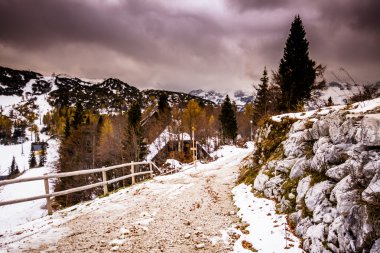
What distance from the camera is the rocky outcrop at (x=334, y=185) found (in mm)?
4266

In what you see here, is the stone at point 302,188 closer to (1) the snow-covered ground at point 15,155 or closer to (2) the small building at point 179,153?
(2) the small building at point 179,153

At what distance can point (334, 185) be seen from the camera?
18.5 feet

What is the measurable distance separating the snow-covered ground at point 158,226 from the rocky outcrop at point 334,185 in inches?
24.8

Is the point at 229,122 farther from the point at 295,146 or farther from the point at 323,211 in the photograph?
the point at 323,211

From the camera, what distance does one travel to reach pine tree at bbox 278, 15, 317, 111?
3300 cm

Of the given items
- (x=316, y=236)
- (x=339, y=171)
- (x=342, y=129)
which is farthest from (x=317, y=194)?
(x=342, y=129)

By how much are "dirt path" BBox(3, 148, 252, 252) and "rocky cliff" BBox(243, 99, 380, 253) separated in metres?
1.98

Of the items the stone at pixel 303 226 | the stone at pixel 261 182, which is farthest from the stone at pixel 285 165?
the stone at pixel 303 226

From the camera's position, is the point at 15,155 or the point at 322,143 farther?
the point at 15,155

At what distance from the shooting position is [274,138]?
11.7m

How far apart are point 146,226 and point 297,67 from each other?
3490 cm

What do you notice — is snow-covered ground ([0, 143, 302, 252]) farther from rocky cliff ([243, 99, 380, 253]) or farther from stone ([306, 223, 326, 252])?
rocky cliff ([243, 99, 380, 253])

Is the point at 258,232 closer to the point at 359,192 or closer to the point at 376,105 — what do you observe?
the point at 359,192

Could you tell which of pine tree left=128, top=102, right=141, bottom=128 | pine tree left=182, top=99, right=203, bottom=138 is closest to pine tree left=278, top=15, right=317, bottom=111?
pine tree left=182, top=99, right=203, bottom=138
